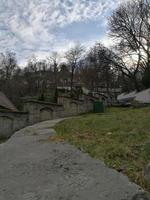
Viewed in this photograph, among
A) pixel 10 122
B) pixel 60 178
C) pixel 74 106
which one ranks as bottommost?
pixel 60 178

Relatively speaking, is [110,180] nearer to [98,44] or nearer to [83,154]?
[83,154]

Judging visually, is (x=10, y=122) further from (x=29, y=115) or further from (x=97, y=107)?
(x=97, y=107)

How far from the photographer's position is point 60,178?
6.30m

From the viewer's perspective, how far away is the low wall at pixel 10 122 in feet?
77.8

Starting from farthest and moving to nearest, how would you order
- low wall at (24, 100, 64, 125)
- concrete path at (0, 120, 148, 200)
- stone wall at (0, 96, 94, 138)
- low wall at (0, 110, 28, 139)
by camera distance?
low wall at (24, 100, 64, 125) < stone wall at (0, 96, 94, 138) < low wall at (0, 110, 28, 139) < concrete path at (0, 120, 148, 200)

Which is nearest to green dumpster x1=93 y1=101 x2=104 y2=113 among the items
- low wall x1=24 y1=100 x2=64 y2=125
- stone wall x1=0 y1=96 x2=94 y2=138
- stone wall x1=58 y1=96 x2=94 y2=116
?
stone wall x1=58 y1=96 x2=94 y2=116

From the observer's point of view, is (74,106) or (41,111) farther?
(74,106)

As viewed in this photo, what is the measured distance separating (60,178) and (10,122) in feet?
59.6

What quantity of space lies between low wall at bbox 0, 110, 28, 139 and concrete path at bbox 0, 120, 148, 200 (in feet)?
48.8

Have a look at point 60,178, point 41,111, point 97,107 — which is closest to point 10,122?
Answer: point 41,111

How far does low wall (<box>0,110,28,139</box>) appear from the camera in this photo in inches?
933

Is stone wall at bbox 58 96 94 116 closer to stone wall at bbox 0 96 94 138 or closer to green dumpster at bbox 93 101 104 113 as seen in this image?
green dumpster at bbox 93 101 104 113

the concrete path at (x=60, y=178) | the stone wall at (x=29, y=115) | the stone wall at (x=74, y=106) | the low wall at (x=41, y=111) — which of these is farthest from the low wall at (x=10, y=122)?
the concrete path at (x=60, y=178)

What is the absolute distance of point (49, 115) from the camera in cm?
2583
